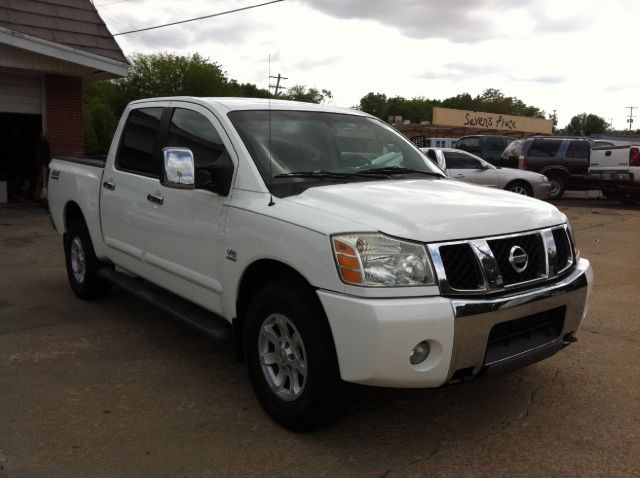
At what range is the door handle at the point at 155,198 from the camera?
420 cm

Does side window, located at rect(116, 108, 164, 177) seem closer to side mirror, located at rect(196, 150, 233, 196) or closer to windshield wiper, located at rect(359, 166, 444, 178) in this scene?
side mirror, located at rect(196, 150, 233, 196)

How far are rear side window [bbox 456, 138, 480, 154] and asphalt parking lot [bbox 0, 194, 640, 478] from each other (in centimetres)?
1544

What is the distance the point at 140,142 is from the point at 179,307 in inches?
57.7

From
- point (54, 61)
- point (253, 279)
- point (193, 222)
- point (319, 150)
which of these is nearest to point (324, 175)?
point (319, 150)

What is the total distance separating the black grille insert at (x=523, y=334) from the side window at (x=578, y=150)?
47.6ft

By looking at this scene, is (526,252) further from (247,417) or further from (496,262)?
(247,417)

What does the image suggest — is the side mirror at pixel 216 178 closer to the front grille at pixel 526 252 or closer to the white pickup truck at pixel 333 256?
the white pickup truck at pixel 333 256

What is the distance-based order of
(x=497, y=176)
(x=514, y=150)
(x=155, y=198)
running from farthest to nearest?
(x=514, y=150)
(x=497, y=176)
(x=155, y=198)

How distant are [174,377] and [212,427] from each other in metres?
0.79

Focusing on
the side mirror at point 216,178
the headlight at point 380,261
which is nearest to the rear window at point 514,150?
the side mirror at point 216,178

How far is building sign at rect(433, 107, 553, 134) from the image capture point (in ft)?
141

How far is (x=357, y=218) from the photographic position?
2953 millimetres

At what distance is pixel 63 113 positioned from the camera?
13.2 meters

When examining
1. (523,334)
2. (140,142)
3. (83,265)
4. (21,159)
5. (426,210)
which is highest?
(140,142)
